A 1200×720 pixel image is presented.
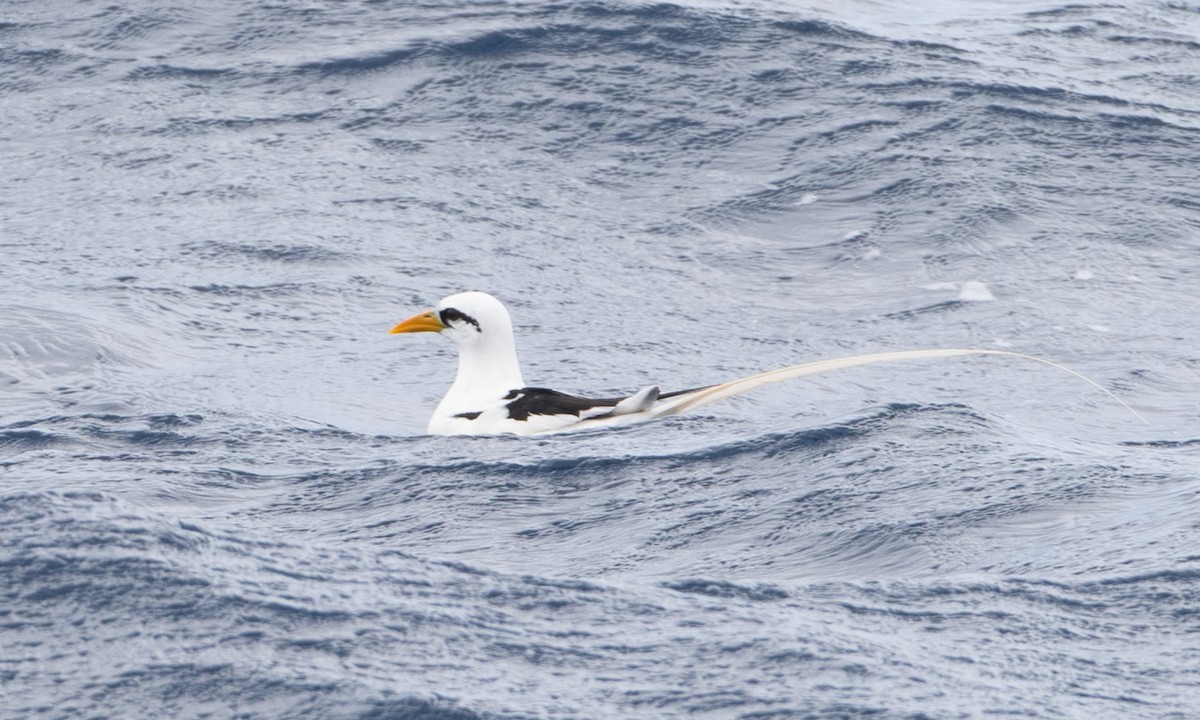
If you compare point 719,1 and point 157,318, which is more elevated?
point 719,1

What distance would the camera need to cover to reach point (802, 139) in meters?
11.7

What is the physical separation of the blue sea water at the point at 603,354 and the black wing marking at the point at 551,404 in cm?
29

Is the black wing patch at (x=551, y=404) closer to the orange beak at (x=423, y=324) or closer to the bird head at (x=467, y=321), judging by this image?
the bird head at (x=467, y=321)

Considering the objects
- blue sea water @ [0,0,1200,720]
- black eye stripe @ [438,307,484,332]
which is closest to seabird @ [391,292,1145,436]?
black eye stripe @ [438,307,484,332]

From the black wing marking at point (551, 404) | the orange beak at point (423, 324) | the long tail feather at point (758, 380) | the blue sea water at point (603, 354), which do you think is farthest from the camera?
the orange beak at point (423, 324)

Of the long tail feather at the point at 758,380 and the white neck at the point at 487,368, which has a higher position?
the long tail feather at the point at 758,380

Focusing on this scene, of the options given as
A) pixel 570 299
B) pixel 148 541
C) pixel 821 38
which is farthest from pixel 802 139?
pixel 148 541

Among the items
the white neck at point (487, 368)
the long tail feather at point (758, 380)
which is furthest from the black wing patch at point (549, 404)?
the white neck at point (487, 368)

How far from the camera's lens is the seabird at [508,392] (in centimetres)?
726

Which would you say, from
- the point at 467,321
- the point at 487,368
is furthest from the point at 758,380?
the point at 467,321

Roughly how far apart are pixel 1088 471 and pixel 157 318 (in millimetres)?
5072

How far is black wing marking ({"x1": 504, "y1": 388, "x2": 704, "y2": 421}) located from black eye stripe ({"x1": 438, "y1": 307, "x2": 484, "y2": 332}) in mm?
568

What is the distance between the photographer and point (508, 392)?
8.20 metres

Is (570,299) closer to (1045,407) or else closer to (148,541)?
(1045,407)
